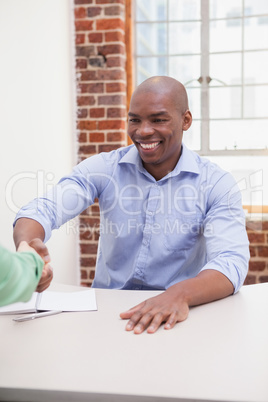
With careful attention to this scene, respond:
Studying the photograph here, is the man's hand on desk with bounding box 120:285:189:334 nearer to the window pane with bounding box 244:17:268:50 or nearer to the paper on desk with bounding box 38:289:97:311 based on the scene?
the paper on desk with bounding box 38:289:97:311

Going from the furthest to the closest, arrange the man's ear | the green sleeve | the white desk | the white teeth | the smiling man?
the man's ear
the white teeth
the smiling man
the white desk
the green sleeve

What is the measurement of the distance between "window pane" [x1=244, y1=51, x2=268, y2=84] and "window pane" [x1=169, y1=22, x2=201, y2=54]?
35cm

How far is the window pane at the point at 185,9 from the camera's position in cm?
316

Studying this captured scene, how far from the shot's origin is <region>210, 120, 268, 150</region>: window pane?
3146 mm

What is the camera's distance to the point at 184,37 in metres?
3.20

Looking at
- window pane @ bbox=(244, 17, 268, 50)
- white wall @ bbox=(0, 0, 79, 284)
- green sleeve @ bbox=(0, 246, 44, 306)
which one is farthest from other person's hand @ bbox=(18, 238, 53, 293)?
window pane @ bbox=(244, 17, 268, 50)

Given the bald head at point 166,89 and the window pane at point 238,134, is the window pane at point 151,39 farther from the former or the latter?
the bald head at point 166,89

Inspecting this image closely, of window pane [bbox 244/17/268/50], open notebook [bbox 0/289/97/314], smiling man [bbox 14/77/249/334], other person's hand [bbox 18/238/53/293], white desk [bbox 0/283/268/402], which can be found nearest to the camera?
white desk [bbox 0/283/268/402]

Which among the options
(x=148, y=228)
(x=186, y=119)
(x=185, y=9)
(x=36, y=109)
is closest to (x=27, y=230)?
(x=148, y=228)

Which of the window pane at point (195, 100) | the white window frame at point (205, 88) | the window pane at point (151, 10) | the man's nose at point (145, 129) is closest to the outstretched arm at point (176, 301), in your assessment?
the man's nose at point (145, 129)

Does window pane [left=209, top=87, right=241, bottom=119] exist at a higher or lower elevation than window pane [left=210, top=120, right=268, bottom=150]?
higher

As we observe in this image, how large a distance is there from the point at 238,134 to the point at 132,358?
2.46 metres

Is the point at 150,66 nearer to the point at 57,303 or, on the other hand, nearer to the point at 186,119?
the point at 186,119

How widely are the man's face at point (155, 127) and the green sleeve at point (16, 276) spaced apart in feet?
3.46
